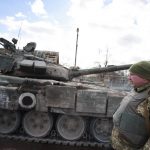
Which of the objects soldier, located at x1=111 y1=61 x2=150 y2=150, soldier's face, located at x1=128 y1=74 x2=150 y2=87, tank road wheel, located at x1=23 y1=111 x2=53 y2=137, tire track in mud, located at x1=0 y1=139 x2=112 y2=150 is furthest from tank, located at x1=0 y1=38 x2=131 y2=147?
soldier's face, located at x1=128 y1=74 x2=150 y2=87

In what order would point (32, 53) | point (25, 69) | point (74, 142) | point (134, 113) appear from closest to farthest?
point (134, 113)
point (74, 142)
point (25, 69)
point (32, 53)

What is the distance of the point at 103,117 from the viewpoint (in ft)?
32.7

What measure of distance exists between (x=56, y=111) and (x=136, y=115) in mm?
6231

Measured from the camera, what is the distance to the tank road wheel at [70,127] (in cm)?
991

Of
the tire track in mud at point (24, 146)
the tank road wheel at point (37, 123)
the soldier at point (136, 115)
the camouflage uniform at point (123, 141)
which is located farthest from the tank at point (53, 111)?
the soldier at point (136, 115)

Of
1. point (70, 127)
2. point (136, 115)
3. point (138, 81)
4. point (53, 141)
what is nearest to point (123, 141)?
point (136, 115)

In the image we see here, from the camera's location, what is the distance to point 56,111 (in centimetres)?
977

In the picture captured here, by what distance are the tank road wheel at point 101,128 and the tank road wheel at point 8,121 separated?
1894mm

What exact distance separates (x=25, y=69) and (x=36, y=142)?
196 cm

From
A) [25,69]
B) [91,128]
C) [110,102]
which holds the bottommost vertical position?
[91,128]

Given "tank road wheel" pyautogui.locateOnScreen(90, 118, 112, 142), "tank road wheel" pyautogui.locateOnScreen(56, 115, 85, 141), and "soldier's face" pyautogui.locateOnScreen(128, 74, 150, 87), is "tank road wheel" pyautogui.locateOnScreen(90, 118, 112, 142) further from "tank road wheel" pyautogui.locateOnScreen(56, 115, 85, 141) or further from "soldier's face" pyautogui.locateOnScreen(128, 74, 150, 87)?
"soldier's face" pyautogui.locateOnScreen(128, 74, 150, 87)

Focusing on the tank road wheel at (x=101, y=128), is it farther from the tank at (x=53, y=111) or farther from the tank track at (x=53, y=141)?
the tank track at (x=53, y=141)

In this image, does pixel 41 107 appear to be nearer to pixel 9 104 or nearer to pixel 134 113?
pixel 9 104

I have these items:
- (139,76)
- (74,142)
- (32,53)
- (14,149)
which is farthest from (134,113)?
(32,53)
